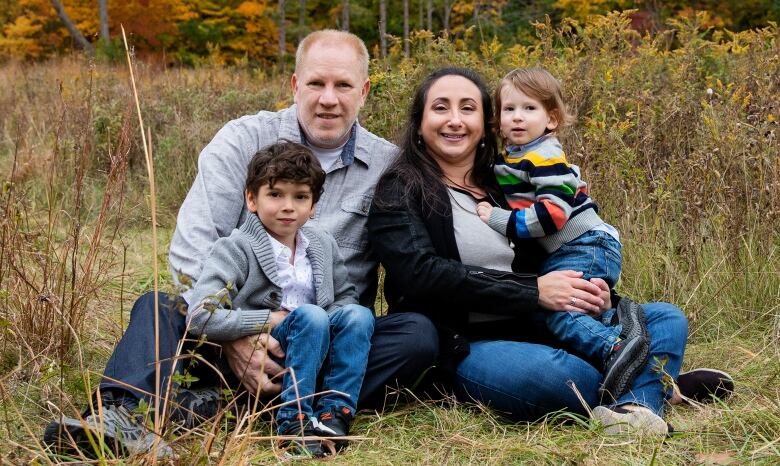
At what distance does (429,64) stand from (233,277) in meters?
2.96

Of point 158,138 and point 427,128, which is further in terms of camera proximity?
point 158,138

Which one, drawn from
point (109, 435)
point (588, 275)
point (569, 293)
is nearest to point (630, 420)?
point (569, 293)

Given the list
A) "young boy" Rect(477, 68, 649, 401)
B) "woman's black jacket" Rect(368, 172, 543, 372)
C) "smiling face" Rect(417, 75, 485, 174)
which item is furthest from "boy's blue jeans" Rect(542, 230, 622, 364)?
"smiling face" Rect(417, 75, 485, 174)

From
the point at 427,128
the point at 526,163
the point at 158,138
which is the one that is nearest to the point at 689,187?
the point at 526,163

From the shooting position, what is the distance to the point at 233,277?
279 cm

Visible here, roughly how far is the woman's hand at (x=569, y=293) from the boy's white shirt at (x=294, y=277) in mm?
790

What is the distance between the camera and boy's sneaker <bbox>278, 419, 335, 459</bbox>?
8.18 feet

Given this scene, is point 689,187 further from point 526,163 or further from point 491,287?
point 491,287

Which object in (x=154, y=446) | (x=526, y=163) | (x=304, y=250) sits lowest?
(x=154, y=446)

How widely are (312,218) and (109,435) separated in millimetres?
1208

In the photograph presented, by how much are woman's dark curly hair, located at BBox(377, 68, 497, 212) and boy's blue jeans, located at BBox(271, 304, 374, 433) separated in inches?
20.1

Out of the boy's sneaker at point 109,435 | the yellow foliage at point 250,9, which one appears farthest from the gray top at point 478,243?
the yellow foliage at point 250,9

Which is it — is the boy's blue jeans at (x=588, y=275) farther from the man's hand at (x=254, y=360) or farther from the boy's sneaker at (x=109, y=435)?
the boy's sneaker at (x=109, y=435)

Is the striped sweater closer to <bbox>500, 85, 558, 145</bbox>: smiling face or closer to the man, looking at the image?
<bbox>500, 85, 558, 145</bbox>: smiling face
